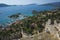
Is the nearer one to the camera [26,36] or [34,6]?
[26,36]

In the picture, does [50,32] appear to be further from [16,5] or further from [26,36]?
[16,5]

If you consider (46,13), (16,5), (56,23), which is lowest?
→ (56,23)

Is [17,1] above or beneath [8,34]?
above

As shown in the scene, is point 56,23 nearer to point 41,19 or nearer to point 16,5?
point 41,19

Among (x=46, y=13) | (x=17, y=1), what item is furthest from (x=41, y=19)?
(x=17, y=1)

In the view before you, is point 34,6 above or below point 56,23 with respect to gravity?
above

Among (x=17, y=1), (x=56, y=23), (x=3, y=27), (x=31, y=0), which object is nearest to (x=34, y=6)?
(x=31, y=0)

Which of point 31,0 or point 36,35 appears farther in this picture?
point 31,0

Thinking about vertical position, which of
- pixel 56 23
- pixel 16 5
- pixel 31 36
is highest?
pixel 16 5

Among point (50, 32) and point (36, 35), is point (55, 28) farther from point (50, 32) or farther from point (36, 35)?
point (36, 35)
